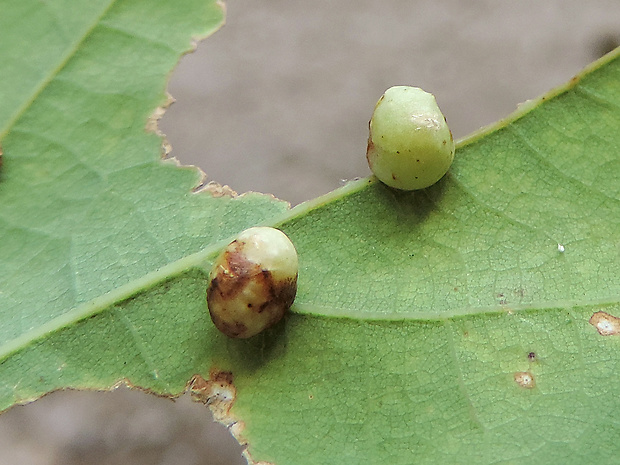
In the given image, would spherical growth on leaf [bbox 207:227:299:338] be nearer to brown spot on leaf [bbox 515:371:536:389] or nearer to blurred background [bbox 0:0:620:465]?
brown spot on leaf [bbox 515:371:536:389]

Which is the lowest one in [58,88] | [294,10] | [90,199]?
[294,10]

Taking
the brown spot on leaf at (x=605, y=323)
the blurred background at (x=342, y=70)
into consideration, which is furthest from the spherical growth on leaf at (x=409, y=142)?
the blurred background at (x=342, y=70)

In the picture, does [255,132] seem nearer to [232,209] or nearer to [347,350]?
[232,209]

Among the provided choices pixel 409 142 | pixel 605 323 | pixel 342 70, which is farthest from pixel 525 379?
pixel 342 70

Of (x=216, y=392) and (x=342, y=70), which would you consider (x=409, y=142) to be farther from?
(x=342, y=70)

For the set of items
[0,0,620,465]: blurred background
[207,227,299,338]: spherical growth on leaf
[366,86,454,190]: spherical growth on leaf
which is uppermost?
[366,86,454,190]: spherical growth on leaf

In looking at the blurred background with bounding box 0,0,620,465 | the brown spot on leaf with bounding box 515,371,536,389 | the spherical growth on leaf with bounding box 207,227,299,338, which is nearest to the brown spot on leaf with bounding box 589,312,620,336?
the brown spot on leaf with bounding box 515,371,536,389

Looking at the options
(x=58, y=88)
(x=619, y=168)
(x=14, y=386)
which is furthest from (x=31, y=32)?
(x=619, y=168)
